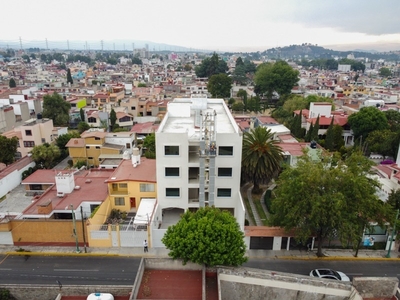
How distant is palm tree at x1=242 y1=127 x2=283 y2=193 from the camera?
123ft

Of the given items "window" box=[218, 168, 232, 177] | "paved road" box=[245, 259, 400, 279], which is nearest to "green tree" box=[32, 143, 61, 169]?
"window" box=[218, 168, 232, 177]

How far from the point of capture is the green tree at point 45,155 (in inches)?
1857

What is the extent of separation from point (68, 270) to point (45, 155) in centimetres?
2555

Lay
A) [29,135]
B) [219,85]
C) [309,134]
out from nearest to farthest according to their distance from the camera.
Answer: [29,135] < [309,134] < [219,85]

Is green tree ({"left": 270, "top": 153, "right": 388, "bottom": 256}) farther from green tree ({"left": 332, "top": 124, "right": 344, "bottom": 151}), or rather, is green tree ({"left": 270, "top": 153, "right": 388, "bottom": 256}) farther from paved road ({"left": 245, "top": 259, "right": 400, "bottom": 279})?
green tree ({"left": 332, "top": 124, "right": 344, "bottom": 151})

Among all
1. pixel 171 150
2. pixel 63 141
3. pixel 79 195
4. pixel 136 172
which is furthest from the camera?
pixel 63 141

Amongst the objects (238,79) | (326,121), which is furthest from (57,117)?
(238,79)

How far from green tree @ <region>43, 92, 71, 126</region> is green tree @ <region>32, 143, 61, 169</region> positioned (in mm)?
22624

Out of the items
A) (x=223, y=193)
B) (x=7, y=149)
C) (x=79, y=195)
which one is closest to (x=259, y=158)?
(x=223, y=193)

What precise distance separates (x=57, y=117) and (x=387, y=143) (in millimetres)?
66599

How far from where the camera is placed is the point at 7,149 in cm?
4641

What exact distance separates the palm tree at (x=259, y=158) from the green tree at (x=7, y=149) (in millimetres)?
35167

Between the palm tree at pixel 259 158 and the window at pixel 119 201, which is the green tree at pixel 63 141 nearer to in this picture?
the window at pixel 119 201

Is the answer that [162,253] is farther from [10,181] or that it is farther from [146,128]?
[146,128]
